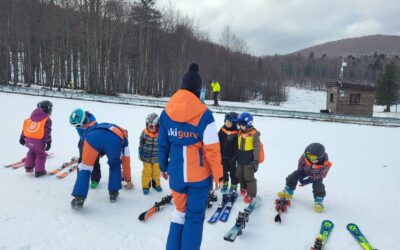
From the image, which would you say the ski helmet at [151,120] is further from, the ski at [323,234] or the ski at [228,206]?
the ski at [323,234]

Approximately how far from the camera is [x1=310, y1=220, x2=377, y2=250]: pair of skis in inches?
166

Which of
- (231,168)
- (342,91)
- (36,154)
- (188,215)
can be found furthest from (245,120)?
(342,91)

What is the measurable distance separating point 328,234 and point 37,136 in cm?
615

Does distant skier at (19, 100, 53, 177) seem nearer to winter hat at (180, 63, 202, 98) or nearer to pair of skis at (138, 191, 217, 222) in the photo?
pair of skis at (138, 191, 217, 222)

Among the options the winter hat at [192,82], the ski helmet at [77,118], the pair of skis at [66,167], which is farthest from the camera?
the pair of skis at [66,167]

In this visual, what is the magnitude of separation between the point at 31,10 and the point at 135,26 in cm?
1273

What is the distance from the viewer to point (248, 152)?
5.75m

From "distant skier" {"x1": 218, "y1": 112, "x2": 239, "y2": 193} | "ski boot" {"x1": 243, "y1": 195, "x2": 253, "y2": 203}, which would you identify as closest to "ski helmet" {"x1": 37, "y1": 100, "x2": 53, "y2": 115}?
"distant skier" {"x1": 218, "y1": 112, "x2": 239, "y2": 193}

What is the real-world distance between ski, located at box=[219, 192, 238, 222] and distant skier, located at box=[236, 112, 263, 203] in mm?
259

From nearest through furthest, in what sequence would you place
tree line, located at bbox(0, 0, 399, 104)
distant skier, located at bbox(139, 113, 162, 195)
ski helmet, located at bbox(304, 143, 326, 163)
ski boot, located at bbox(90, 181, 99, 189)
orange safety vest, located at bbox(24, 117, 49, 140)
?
ski helmet, located at bbox(304, 143, 326, 163), distant skier, located at bbox(139, 113, 162, 195), ski boot, located at bbox(90, 181, 99, 189), orange safety vest, located at bbox(24, 117, 49, 140), tree line, located at bbox(0, 0, 399, 104)

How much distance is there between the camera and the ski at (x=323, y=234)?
4.16 meters

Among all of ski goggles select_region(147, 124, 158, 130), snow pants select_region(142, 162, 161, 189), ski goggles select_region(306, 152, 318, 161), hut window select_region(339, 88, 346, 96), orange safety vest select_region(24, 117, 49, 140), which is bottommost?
snow pants select_region(142, 162, 161, 189)

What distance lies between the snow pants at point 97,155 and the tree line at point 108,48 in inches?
1046

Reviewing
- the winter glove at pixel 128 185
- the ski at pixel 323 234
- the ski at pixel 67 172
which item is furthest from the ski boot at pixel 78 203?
the ski at pixel 323 234
